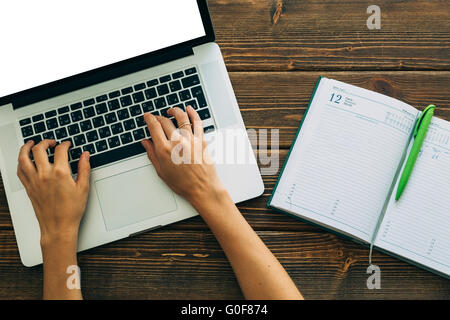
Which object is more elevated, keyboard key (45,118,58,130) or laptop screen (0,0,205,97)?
laptop screen (0,0,205,97)

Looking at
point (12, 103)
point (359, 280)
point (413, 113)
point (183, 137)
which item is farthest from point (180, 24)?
point (359, 280)

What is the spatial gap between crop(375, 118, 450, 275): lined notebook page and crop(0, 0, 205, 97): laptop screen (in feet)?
1.58

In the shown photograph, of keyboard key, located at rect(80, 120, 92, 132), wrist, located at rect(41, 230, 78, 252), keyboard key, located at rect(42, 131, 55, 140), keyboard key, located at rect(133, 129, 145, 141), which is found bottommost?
wrist, located at rect(41, 230, 78, 252)

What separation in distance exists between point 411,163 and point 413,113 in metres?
0.10

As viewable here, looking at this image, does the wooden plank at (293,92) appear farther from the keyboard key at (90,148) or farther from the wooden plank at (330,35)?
the keyboard key at (90,148)

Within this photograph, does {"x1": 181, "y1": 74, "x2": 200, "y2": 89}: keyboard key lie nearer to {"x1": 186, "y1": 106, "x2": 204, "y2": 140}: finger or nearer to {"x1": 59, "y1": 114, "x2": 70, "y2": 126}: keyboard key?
{"x1": 186, "y1": 106, "x2": 204, "y2": 140}: finger

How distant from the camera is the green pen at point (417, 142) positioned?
2.00ft

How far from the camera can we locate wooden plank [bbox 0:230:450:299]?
0.62m

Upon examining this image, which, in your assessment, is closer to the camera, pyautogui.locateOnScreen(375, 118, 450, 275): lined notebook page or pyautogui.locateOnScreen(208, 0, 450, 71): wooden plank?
pyautogui.locateOnScreen(375, 118, 450, 275): lined notebook page

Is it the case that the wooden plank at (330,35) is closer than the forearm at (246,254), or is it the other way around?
the forearm at (246,254)

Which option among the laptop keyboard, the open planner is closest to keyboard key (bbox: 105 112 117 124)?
the laptop keyboard

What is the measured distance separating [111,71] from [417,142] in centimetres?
59

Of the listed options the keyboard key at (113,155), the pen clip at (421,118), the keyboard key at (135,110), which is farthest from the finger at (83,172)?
the pen clip at (421,118)

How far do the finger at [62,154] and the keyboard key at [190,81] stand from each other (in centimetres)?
25
